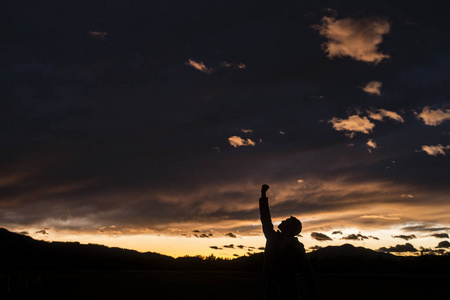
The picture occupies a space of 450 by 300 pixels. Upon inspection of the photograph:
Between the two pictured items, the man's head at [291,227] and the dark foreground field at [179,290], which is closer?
the man's head at [291,227]

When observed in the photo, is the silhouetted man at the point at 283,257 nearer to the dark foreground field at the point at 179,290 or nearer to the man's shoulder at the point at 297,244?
the man's shoulder at the point at 297,244

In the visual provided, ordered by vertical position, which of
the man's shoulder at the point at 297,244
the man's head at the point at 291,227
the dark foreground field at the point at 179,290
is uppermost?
the man's head at the point at 291,227

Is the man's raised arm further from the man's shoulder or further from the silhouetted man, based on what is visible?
the man's shoulder

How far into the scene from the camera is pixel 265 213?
538cm

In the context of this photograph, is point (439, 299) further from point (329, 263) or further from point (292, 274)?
point (329, 263)

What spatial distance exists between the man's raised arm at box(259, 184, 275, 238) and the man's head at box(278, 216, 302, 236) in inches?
5.7

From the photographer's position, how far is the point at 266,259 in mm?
5477

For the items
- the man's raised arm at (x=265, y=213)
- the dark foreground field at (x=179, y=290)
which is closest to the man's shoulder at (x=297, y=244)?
the man's raised arm at (x=265, y=213)

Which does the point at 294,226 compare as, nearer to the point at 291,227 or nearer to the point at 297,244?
the point at 291,227

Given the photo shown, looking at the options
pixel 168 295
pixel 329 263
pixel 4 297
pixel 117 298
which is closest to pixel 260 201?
pixel 117 298

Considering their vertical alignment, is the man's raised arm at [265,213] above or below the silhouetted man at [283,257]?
above

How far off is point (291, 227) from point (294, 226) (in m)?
0.04

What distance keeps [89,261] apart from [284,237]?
9562cm

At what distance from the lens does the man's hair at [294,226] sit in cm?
529
